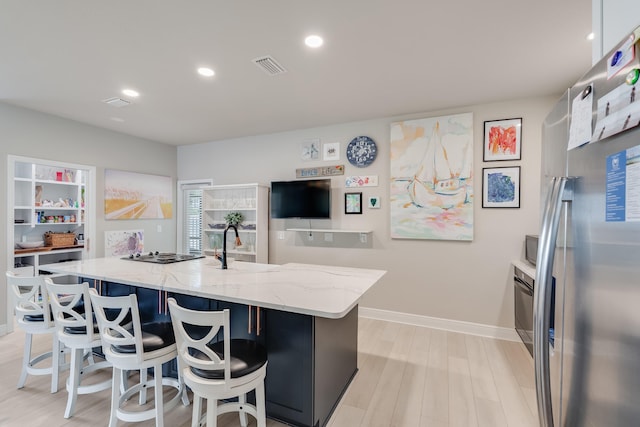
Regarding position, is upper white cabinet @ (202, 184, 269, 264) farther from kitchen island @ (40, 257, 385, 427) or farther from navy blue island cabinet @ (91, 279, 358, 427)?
navy blue island cabinet @ (91, 279, 358, 427)

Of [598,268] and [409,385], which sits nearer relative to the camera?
[598,268]

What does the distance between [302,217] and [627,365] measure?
3775mm

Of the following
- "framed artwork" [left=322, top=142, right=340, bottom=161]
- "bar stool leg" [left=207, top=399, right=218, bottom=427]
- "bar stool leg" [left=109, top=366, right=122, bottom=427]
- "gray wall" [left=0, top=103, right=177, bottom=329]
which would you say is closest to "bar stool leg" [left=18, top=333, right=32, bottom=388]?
"bar stool leg" [left=109, top=366, right=122, bottom=427]

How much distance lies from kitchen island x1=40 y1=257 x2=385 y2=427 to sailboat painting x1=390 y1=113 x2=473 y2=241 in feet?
5.16

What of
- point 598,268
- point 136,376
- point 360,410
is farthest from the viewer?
point 136,376

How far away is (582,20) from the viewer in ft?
6.52

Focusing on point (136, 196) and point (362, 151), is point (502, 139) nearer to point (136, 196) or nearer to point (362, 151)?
point (362, 151)

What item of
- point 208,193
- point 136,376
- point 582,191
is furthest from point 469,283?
point 208,193

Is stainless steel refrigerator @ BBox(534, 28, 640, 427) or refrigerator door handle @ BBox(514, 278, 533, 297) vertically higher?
stainless steel refrigerator @ BBox(534, 28, 640, 427)

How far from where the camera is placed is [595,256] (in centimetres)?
71

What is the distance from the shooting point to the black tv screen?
13.6 feet

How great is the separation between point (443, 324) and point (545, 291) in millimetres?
3190

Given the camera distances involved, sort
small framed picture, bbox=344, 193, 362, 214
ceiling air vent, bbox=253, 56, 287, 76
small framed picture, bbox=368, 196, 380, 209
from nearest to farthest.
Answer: ceiling air vent, bbox=253, 56, 287, 76
small framed picture, bbox=368, 196, 380, 209
small framed picture, bbox=344, 193, 362, 214

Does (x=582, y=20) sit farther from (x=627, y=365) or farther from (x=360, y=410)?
(x=360, y=410)
